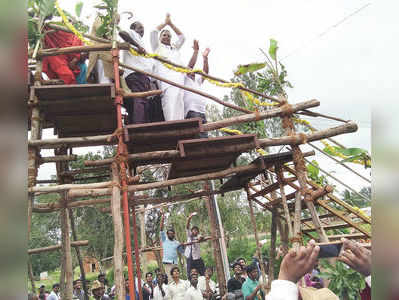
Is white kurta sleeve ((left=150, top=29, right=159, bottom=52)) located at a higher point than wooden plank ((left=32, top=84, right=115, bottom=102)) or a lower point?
higher

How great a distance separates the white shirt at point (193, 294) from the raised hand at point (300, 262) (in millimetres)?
6419

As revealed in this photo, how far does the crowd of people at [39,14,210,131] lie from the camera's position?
438cm

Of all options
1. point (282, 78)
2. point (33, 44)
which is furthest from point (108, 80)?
point (282, 78)

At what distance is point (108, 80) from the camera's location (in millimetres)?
4426

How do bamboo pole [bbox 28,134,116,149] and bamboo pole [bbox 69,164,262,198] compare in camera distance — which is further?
bamboo pole [bbox 28,134,116,149]

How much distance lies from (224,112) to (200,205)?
5.38 metres

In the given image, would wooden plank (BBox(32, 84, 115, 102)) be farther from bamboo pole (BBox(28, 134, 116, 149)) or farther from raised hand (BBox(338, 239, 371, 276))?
raised hand (BBox(338, 239, 371, 276))

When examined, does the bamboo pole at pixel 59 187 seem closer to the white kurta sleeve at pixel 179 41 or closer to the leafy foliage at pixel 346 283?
the leafy foliage at pixel 346 283

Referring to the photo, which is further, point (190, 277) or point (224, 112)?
point (224, 112)

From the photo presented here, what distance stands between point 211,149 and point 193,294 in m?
4.41

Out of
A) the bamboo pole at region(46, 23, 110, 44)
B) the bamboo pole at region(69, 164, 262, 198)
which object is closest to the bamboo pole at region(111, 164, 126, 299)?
the bamboo pole at region(69, 164, 262, 198)

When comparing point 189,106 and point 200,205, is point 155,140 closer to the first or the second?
point 189,106

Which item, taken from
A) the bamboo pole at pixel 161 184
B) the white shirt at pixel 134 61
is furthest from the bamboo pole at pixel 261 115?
the white shirt at pixel 134 61

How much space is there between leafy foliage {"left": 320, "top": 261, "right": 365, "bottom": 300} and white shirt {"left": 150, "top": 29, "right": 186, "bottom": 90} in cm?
357
